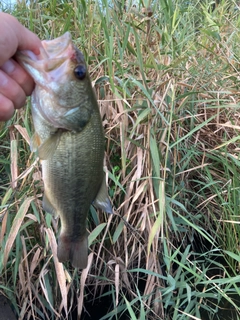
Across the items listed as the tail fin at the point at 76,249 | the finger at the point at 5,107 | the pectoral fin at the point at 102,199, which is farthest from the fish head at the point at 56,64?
the tail fin at the point at 76,249

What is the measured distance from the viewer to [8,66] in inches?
46.1

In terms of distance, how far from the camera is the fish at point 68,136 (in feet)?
3.87

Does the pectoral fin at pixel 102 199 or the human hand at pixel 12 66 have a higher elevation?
the human hand at pixel 12 66

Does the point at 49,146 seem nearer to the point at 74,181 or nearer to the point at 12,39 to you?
the point at 74,181

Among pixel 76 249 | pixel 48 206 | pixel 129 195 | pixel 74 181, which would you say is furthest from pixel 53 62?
pixel 129 195

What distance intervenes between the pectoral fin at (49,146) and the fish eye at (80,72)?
18 cm

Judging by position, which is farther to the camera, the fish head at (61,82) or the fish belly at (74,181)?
the fish belly at (74,181)

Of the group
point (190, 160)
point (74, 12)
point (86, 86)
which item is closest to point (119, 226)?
point (190, 160)

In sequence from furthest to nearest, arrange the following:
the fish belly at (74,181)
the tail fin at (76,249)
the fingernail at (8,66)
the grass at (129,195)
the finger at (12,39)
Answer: the grass at (129,195), the tail fin at (76,249), the fish belly at (74,181), the fingernail at (8,66), the finger at (12,39)

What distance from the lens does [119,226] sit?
81.5 inches

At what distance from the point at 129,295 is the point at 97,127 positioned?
4.32 feet

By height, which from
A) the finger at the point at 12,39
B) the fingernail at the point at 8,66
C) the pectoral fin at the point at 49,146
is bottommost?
the pectoral fin at the point at 49,146

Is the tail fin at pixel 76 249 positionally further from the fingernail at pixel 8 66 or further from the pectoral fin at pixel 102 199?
the fingernail at pixel 8 66

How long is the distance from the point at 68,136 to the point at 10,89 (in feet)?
0.75
